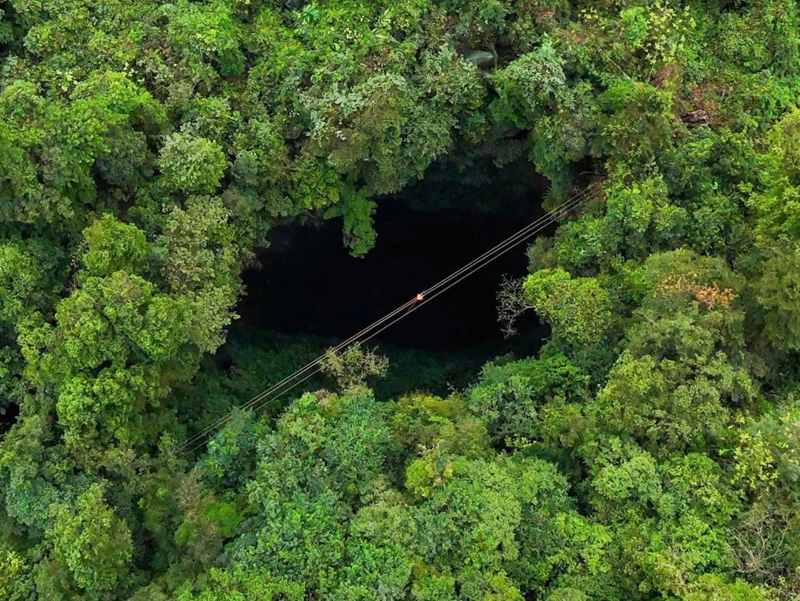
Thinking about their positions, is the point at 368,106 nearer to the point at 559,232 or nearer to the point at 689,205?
the point at 559,232

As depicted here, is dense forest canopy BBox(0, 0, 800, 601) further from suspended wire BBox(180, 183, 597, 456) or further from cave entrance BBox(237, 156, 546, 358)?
cave entrance BBox(237, 156, 546, 358)

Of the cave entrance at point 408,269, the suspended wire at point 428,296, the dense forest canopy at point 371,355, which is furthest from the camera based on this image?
the cave entrance at point 408,269

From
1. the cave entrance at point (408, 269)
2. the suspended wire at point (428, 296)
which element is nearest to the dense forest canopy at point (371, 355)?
the suspended wire at point (428, 296)

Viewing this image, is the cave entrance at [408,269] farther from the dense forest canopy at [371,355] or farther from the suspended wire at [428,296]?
the dense forest canopy at [371,355]

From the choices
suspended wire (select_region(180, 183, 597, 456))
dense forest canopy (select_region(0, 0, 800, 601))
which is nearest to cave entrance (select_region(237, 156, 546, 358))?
suspended wire (select_region(180, 183, 597, 456))

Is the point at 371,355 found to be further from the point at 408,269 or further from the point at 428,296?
the point at 408,269

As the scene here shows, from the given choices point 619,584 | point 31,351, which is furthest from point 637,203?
point 31,351
